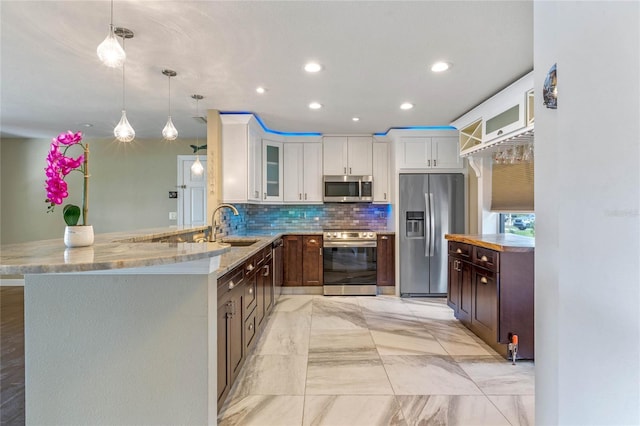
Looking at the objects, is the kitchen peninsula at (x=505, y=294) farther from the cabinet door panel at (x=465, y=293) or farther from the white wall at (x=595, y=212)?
the white wall at (x=595, y=212)

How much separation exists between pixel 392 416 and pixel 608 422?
1644 mm

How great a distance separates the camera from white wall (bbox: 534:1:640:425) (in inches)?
15.7

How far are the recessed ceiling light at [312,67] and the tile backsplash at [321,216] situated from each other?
106 inches

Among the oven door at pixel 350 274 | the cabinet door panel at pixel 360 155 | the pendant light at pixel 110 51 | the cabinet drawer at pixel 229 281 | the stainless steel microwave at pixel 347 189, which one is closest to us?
the pendant light at pixel 110 51

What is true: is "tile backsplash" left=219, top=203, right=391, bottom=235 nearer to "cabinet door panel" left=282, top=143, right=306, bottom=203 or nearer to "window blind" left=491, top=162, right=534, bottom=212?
"cabinet door panel" left=282, top=143, right=306, bottom=203

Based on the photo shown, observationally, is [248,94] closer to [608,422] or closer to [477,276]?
[477,276]

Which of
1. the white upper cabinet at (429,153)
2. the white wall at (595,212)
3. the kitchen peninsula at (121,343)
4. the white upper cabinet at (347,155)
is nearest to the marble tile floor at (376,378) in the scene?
the kitchen peninsula at (121,343)

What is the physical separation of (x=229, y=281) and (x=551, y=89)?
1.80 meters

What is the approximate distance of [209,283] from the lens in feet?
4.86

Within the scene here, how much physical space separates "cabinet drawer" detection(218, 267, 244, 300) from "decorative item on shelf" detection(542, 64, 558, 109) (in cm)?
165

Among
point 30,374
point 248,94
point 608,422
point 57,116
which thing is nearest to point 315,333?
point 30,374

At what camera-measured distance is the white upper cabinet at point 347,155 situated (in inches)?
187

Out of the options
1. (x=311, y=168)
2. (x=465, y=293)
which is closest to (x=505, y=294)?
(x=465, y=293)

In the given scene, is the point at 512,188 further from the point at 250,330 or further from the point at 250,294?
the point at 250,330
